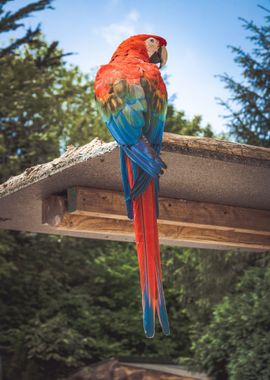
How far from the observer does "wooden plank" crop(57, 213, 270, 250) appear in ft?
16.6

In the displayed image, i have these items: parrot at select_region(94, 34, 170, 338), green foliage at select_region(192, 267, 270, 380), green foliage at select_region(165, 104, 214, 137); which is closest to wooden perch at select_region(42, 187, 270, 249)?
parrot at select_region(94, 34, 170, 338)

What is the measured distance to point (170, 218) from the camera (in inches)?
190

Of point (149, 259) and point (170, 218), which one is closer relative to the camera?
point (149, 259)

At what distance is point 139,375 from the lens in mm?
7191

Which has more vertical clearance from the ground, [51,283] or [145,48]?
[145,48]

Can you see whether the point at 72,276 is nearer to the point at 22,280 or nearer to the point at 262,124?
the point at 22,280

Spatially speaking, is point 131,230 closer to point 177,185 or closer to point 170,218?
point 170,218

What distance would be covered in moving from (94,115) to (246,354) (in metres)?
16.5

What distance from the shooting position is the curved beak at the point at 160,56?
11.2 ft

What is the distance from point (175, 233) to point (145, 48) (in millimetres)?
2422

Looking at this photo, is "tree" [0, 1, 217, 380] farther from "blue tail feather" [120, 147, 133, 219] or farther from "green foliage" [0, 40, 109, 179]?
"blue tail feather" [120, 147, 133, 219]

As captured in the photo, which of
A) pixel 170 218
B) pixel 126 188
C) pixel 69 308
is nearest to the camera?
pixel 126 188

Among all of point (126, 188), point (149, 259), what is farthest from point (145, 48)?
point (149, 259)

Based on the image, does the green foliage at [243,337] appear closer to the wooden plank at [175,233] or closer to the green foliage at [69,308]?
the wooden plank at [175,233]
